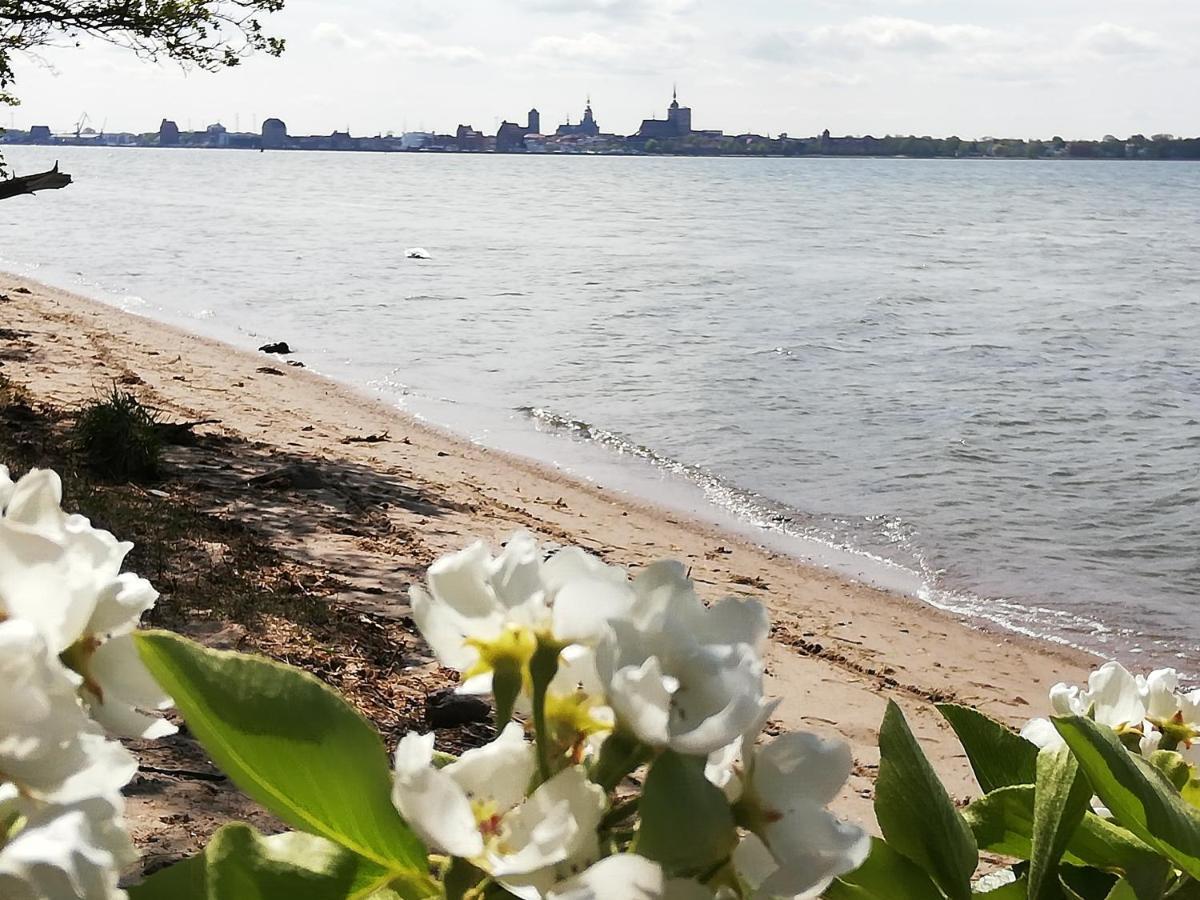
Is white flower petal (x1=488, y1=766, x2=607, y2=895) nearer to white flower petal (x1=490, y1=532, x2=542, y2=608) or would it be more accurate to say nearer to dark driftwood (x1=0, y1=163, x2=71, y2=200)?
white flower petal (x1=490, y1=532, x2=542, y2=608)

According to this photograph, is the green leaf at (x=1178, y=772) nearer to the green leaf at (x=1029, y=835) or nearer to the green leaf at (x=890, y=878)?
the green leaf at (x=1029, y=835)

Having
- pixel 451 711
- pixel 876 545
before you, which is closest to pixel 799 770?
pixel 451 711

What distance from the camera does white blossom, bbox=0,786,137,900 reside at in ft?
1.16

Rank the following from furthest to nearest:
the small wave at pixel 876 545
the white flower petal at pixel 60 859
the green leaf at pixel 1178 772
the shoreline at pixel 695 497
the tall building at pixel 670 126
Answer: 1. the tall building at pixel 670 126
2. the shoreline at pixel 695 497
3. the small wave at pixel 876 545
4. the green leaf at pixel 1178 772
5. the white flower petal at pixel 60 859

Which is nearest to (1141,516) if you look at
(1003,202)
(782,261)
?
(782,261)

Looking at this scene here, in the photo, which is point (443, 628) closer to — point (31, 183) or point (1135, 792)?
point (1135, 792)

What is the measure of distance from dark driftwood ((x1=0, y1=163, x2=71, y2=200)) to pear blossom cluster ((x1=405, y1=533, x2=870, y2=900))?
317 inches

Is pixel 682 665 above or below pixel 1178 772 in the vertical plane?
above

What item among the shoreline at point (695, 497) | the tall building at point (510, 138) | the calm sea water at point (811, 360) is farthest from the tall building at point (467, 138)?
the shoreline at point (695, 497)

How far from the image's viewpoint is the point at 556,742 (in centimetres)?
54

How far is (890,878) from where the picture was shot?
2.20 feet

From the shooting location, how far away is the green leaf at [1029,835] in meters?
0.71

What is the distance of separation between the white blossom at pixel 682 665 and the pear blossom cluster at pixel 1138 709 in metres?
0.47

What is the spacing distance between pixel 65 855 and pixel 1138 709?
2.58 feet
